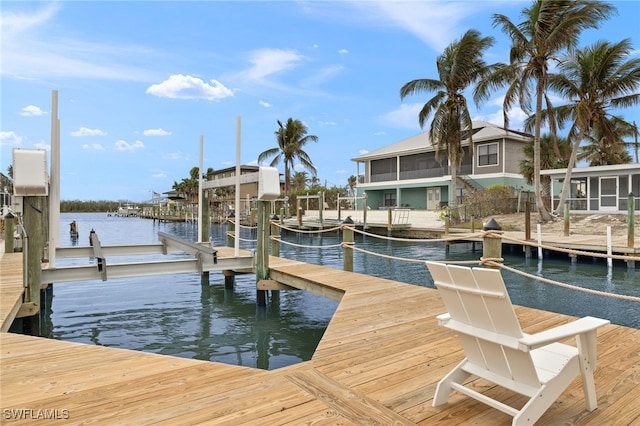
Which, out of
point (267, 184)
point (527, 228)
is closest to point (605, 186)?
point (527, 228)

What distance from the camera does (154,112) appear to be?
15.8m

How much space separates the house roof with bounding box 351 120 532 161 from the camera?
31.8 meters

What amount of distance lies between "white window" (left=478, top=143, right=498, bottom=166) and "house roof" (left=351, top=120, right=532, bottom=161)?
0.62 meters

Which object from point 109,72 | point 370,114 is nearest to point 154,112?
point 109,72

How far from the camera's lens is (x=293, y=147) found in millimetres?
41375

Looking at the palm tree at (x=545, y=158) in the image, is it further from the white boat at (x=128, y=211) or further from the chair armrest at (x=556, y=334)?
the white boat at (x=128, y=211)

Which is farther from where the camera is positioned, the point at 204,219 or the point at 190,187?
the point at 190,187

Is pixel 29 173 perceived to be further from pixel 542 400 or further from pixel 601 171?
pixel 601 171

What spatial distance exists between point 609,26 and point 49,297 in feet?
87.8

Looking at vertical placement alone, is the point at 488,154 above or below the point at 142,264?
above

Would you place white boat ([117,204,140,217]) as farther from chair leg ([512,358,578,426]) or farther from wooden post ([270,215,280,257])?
chair leg ([512,358,578,426])

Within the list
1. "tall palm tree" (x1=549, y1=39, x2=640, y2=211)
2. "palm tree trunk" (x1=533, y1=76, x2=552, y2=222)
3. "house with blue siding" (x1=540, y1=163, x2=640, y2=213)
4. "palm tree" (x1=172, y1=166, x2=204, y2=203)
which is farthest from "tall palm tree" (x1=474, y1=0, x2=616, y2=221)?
"palm tree" (x1=172, y1=166, x2=204, y2=203)

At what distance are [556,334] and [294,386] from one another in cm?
175

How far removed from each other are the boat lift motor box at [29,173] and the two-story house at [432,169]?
81.5 feet
